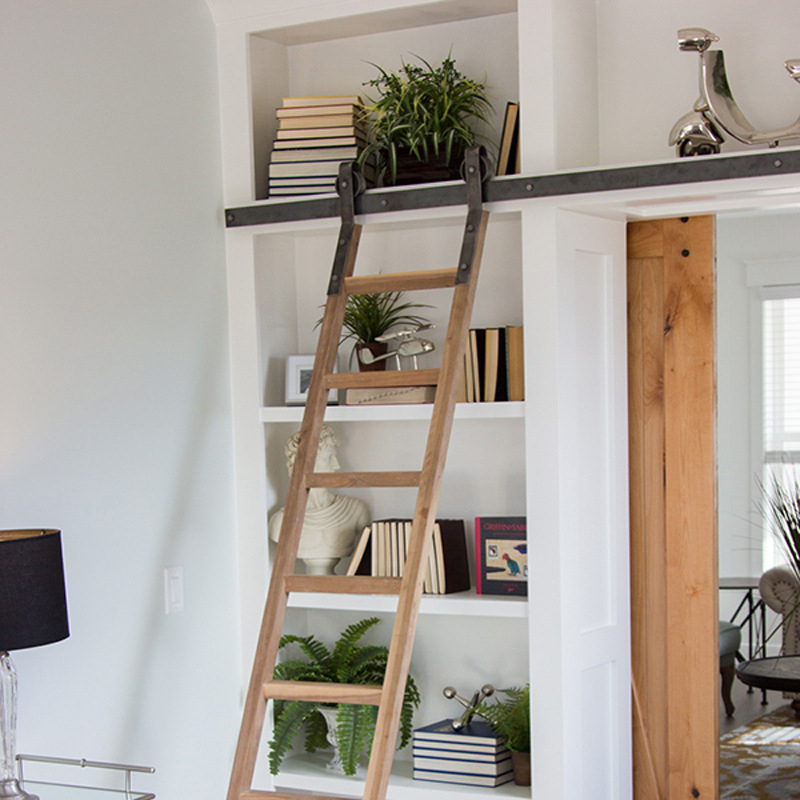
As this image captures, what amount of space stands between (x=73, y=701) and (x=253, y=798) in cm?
51

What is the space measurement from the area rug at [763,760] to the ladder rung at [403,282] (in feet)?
8.29

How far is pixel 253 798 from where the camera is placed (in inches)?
89.5

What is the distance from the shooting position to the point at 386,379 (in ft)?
8.46

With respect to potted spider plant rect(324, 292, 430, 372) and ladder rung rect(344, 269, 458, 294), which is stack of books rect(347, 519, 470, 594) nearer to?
potted spider plant rect(324, 292, 430, 372)

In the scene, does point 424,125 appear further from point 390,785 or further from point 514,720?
point 390,785

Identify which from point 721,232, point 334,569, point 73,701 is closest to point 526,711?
point 334,569

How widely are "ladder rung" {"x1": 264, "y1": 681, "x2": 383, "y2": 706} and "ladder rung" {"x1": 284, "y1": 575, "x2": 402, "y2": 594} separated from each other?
222 mm

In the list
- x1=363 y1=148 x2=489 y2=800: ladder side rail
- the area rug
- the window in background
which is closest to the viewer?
x1=363 y1=148 x2=489 y2=800: ladder side rail

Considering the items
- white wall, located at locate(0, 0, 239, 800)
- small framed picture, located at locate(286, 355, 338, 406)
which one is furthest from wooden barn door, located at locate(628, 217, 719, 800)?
white wall, located at locate(0, 0, 239, 800)

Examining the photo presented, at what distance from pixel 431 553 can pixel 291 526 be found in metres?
0.54

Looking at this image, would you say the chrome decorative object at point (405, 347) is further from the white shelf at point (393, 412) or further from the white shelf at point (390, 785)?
the white shelf at point (390, 785)

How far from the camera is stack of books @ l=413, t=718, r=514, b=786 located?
2.85m

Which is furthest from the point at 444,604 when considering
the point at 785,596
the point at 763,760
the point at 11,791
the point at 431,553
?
the point at 785,596

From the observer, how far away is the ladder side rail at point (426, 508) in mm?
2201
